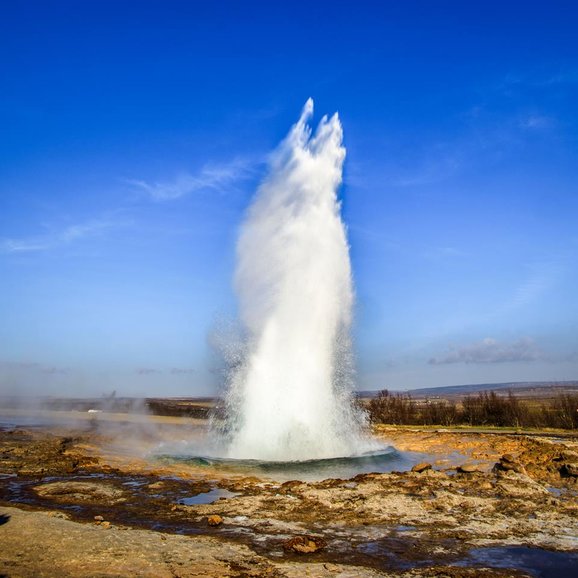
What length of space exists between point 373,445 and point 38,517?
57.1ft

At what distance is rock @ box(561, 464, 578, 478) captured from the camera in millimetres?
15423

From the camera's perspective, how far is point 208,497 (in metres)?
12.8

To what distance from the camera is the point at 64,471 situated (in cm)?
1672

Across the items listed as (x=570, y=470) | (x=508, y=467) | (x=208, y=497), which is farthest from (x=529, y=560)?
(x=570, y=470)

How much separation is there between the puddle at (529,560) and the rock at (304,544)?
7.27ft

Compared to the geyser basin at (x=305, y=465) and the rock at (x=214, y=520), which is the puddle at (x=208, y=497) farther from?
the geyser basin at (x=305, y=465)

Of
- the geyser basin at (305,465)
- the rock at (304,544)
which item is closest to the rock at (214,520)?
the rock at (304,544)

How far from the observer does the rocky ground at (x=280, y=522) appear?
7473 mm


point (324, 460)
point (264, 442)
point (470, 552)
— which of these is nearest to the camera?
point (470, 552)

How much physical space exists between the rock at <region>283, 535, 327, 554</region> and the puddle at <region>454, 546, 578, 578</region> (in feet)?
7.27

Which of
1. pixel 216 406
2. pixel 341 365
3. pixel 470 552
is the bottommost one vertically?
pixel 470 552

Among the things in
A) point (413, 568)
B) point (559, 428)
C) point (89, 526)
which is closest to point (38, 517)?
point (89, 526)

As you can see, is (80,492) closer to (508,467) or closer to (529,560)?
(529,560)

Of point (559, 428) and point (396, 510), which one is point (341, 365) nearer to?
point (396, 510)
